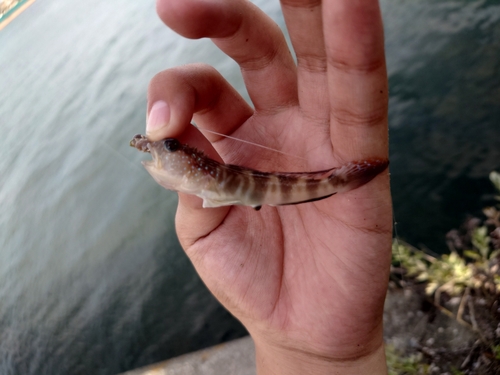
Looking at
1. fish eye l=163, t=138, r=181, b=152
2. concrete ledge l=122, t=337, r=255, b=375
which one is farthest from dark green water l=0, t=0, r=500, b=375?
fish eye l=163, t=138, r=181, b=152

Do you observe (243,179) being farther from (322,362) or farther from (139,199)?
(139,199)

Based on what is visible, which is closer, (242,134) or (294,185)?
(294,185)

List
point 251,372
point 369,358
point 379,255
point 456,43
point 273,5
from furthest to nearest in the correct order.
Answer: point 273,5 → point 456,43 → point 251,372 → point 369,358 → point 379,255

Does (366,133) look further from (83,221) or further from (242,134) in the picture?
(83,221)

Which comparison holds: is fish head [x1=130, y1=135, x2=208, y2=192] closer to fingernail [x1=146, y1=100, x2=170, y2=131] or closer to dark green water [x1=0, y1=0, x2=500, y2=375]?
fingernail [x1=146, y1=100, x2=170, y2=131]

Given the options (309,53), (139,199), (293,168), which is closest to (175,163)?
(293,168)

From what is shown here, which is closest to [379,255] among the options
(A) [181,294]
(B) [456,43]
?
(A) [181,294]
